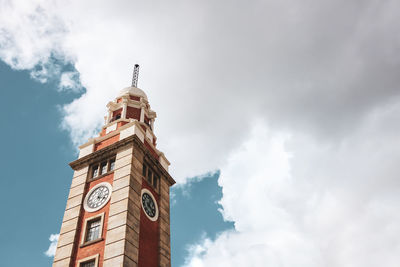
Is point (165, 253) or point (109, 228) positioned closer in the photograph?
point (109, 228)

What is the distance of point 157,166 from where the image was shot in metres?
38.7

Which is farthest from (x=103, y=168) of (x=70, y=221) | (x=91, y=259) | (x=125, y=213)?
(x=91, y=259)

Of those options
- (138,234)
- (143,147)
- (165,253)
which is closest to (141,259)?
(138,234)

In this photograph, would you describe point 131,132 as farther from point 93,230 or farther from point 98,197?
point 93,230

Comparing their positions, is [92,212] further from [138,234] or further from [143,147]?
[143,147]

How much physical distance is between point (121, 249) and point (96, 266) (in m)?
2.36

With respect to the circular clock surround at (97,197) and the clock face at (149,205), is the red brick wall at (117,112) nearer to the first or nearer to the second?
the circular clock surround at (97,197)

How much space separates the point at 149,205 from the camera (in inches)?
1346

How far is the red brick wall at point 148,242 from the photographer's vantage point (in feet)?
96.2

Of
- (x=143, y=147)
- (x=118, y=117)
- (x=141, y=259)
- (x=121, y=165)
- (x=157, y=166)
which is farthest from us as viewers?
(x=118, y=117)

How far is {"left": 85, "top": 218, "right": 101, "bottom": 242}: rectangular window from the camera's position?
29.8 meters

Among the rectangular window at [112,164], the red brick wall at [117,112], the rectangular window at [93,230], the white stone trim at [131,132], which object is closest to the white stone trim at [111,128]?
the red brick wall at [117,112]

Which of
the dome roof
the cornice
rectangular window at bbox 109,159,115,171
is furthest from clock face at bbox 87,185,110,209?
the dome roof

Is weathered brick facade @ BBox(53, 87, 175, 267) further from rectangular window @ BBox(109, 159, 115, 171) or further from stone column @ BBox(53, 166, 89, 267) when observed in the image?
rectangular window @ BBox(109, 159, 115, 171)
